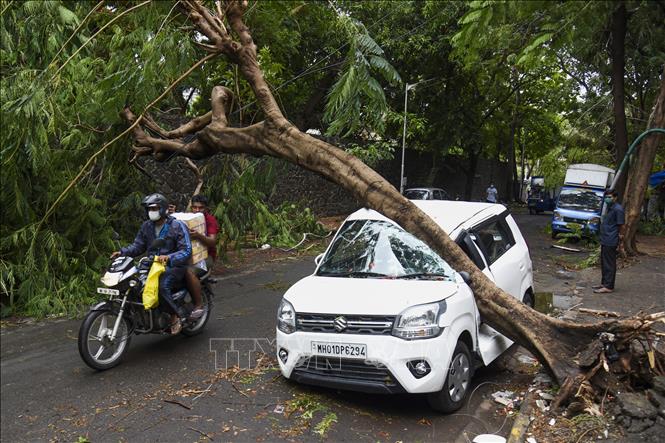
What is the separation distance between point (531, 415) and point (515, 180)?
4655 centimetres

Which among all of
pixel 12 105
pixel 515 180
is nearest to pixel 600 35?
pixel 12 105

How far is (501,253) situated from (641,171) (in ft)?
30.1

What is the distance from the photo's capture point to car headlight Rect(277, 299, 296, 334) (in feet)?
16.6

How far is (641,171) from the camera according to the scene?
1379 cm

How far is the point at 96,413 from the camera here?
191 inches

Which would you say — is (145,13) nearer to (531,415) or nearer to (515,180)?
(531,415)

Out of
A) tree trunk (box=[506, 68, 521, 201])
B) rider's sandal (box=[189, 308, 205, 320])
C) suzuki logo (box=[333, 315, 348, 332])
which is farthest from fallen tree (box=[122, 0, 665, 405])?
tree trunk (box=[506, 68, 521, 201])

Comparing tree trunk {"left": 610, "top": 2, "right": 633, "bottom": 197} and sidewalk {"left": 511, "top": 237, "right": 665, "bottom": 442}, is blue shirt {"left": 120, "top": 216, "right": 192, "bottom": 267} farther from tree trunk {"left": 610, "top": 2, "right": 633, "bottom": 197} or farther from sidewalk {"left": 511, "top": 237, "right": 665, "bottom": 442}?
tree trunk {"left": 610, "top": 2, "right": 633, "bottom": 197}

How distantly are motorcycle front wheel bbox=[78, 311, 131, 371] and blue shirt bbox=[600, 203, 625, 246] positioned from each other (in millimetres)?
8460

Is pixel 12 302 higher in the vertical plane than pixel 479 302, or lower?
lower

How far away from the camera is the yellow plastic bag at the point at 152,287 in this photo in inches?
229

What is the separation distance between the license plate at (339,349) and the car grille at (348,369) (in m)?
0.06

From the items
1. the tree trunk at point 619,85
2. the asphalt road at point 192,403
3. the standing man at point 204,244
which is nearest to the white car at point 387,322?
the asphalt road at point 192,403

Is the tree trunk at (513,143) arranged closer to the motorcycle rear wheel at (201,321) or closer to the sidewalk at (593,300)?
the sidewalk at (593,300)
